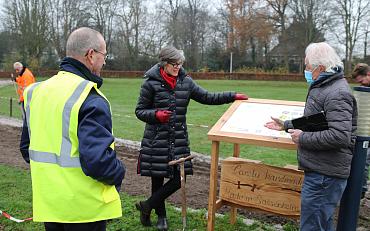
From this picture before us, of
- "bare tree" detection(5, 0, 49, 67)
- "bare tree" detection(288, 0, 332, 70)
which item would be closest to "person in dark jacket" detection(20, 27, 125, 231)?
"bare tree" detection(5, 0, 49, 67)

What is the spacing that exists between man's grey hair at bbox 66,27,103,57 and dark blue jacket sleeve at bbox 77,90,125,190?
296 mm

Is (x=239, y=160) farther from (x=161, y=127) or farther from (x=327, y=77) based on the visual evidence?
(x=327, y=77)

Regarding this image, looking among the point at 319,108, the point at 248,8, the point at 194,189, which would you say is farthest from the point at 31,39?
the point at 319,108

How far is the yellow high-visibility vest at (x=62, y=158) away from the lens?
2.47 metres

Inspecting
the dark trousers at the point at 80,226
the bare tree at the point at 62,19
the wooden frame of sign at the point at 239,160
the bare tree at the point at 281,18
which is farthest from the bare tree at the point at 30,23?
the dark trousers at the point at 80,226

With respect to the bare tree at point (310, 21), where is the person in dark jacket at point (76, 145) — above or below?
below

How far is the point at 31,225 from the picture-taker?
4.77 m

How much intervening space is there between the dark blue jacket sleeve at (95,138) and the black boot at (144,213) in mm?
2188

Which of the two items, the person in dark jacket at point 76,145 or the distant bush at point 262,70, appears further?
the distant bush at point 262,70

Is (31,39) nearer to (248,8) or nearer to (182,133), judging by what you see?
(248,8)

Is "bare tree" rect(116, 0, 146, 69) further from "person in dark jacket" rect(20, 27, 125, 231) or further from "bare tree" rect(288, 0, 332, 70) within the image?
"person in dark jacket" rect(20, 27, 125, 231)

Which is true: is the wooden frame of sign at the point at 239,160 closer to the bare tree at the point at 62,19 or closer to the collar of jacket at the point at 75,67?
the collar of jacket at the point at 75,67

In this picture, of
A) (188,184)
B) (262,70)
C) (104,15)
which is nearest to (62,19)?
(104,15)

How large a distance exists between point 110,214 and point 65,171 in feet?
1.32
